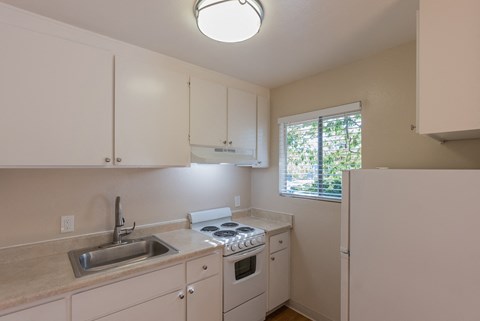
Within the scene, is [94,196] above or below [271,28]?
below

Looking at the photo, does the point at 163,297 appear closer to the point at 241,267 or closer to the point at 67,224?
the point at 241,267

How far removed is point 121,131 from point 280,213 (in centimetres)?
180

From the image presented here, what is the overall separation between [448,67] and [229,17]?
1078 mm

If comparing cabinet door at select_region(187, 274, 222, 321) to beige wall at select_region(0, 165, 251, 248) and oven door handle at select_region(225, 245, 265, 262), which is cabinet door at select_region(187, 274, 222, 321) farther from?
beige wall at select_region(0, 165, 251, 248)

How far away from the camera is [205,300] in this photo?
183cm

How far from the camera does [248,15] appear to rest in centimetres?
132

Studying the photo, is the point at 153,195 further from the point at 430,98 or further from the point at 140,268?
the point at 430,98

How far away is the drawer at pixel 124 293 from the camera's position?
133cm

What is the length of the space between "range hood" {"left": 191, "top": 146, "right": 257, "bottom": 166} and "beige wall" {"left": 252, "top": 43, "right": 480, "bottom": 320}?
391 millimetres

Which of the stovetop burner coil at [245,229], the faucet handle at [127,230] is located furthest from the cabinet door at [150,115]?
the stovetop burner coil at [245,229]

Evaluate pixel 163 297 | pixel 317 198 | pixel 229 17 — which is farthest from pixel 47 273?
pixel 317 198

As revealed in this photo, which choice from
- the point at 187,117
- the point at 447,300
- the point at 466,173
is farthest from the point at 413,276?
the point at 187,117

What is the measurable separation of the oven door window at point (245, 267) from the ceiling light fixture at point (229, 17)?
1.78m

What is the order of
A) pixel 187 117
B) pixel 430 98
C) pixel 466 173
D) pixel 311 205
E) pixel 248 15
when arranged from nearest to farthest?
1. pixel 466 173
2. pixel 430 98
3. pixel 248 15
4. pixel 187 117
5. pixel 311 205
